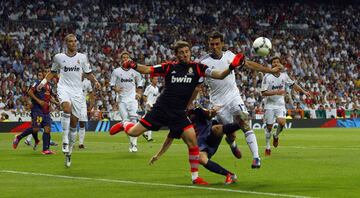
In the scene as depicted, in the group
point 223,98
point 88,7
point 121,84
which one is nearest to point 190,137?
→ point 223,98

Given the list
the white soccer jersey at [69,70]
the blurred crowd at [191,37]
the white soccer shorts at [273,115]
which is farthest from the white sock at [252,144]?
the blurred crowd at [191,37]

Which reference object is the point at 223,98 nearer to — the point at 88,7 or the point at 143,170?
the point at 143,170

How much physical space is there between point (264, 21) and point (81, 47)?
1821cm

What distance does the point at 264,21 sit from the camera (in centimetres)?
6125

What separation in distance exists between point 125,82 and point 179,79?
11.9 m

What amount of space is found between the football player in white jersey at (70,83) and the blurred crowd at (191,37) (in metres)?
23.8

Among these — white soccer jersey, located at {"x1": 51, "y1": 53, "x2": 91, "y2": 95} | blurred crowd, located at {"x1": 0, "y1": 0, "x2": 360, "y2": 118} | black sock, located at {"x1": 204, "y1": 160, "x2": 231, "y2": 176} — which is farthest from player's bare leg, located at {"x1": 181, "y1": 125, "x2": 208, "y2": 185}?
blurred crowd, located at {"x1": 0, "y1": 0, "x2": 360, "y2": 118}

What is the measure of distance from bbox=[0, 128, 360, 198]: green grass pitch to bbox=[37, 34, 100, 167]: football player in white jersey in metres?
0.99

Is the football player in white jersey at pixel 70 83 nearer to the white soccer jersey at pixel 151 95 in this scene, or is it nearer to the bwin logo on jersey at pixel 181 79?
the bwin logo on jersey at pixel 181 79

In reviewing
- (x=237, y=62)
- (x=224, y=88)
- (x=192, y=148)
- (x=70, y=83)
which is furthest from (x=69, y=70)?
(x=237, y=62)

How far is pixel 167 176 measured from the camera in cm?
1511

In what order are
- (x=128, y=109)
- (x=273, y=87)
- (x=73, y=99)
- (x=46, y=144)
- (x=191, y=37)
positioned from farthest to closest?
1. (x=191, y=37)
2. (x=128, y=109)
3. (x=273, y=87)
4. (x=46, y=144)
5. (x=73, y=99)

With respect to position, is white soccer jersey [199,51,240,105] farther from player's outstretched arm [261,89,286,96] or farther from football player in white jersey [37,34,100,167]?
player's outstretched arm [261,89,286,96]

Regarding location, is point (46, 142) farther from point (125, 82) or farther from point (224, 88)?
point (224, 88)
